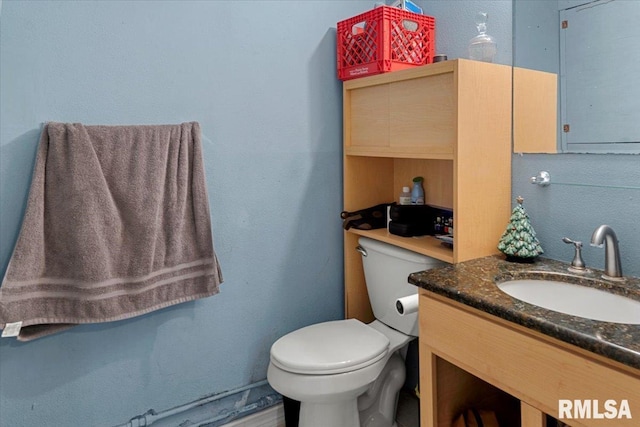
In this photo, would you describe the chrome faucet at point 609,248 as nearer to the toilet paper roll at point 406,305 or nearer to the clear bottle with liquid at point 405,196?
the toilet paper roll at point 406,305

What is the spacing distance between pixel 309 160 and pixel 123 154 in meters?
0.76

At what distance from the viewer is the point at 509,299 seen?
1144 millimetres

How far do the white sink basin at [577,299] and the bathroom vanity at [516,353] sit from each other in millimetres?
27

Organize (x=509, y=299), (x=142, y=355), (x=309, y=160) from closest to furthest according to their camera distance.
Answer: (x=509, y=299), (x=142, y=355), (x=309, y=160)

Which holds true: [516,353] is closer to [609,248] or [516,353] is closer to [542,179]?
[609,248]

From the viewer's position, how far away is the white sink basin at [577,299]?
3.88ft

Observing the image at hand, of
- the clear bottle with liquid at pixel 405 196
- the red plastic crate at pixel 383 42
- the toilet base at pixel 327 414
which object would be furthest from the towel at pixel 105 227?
the clear bottle with liquid at pixel 405 196

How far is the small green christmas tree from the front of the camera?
1.45 metres

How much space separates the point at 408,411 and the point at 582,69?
153cm

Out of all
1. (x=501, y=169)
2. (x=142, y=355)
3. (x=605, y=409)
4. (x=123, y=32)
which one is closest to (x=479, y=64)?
(x=501, y=169)

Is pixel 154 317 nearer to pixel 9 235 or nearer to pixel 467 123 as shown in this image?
pixel 9 235

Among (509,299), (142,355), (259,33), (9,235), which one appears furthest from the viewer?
(259,33)

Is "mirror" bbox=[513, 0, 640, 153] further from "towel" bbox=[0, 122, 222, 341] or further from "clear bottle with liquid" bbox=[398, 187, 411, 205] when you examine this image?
"towel" bbox=[0, 122, 222, 341]

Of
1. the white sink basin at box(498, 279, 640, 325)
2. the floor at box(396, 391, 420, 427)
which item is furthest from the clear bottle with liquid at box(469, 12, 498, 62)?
the floor at box(396, 391, 420, 427)
